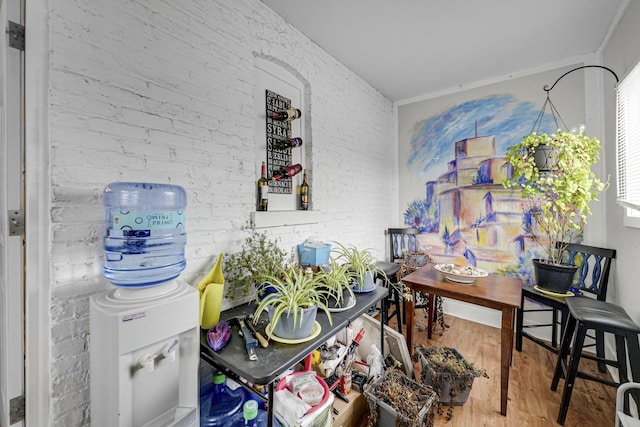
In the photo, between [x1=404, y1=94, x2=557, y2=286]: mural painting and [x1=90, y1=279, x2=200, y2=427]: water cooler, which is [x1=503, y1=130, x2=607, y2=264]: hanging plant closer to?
[x1=404, y1=94, x2=557, y2=286]: mural painting

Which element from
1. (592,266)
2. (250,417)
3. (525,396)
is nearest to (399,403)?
(250,417)

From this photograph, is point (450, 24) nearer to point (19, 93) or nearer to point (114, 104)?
point (114, 104)

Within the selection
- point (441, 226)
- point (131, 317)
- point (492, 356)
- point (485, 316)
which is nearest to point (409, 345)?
point (492, 356)

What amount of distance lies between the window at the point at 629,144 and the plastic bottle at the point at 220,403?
2.60m

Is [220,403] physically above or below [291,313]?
below

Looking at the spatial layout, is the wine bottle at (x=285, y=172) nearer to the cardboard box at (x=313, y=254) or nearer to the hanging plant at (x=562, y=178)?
the cardboard box at (x=313, y=254)

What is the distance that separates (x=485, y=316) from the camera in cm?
299

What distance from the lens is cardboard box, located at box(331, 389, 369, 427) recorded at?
149cm

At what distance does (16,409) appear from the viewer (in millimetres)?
1003

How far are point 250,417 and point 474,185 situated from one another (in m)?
3.09

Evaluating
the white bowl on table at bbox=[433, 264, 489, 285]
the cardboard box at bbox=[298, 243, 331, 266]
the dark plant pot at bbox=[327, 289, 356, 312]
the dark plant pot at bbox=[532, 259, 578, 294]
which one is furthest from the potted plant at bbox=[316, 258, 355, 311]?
the dark plant pot at bbox=[532, 259, 578, 294]

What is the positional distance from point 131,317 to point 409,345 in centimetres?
211

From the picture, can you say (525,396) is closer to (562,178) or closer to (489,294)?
(489,294)

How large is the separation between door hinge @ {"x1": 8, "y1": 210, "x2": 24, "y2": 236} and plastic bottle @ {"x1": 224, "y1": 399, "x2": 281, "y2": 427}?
3.75ft
